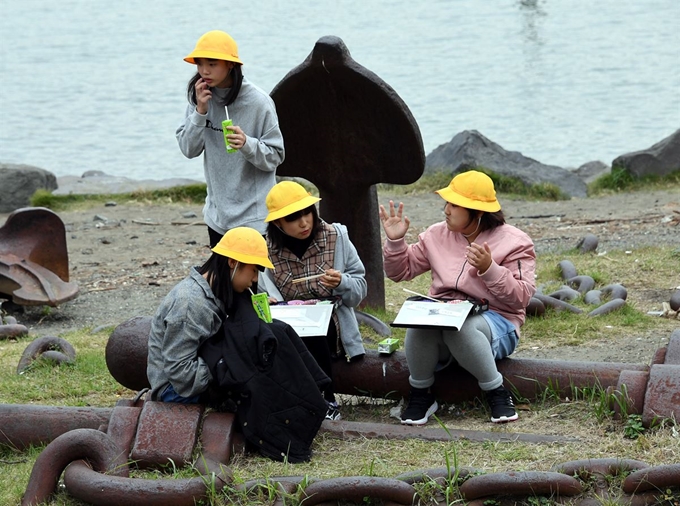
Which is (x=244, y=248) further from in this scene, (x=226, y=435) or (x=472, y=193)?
(x=472, y=193)

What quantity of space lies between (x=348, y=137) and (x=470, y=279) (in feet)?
5.93

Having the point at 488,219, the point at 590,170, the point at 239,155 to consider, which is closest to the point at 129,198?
the point at 590,170

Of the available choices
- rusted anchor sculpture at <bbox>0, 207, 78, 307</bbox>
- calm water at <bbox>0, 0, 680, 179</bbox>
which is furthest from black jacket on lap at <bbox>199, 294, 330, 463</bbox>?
calm water at <bbox>0, 0, 680, 179</bbox>

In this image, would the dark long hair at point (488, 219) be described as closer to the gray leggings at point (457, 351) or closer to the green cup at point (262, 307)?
the gray leggings at point (457, 351)

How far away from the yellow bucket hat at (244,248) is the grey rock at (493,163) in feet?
25.1

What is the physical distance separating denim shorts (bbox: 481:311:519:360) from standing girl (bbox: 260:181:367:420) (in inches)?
22.0

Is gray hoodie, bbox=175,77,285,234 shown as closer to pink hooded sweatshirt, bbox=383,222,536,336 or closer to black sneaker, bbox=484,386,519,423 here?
pink hooded sweatshirt, bbox=383,222,536,336

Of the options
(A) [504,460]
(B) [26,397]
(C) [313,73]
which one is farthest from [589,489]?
(C) [313,73]

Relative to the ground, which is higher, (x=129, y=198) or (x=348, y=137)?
(x=348, y=137)

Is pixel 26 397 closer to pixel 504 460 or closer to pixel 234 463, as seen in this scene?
pixel 234 463

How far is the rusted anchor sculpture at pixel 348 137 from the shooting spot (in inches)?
245

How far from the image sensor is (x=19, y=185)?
1248cm

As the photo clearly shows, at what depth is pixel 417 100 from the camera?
22609 mm

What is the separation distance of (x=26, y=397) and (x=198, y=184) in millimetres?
7173
